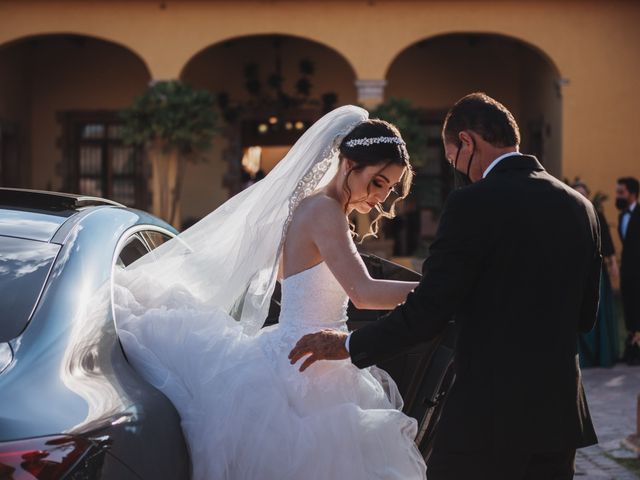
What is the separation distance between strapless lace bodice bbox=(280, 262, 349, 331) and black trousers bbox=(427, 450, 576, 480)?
35.1 inches

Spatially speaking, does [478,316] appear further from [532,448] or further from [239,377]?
[239,377]

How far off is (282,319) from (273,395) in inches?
16.3

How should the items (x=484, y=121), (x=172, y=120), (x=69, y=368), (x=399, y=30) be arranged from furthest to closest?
(x=399, y=30)
(x=172, y=120)
(x=484, y=121)
(x=69, y=368)

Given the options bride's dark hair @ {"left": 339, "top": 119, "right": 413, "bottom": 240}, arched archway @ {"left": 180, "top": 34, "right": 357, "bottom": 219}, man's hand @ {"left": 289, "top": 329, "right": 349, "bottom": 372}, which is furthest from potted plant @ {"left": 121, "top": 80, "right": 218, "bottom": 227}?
man's hand @ {"left": 289, "top": 329, "right": 349, "bottom": 372}

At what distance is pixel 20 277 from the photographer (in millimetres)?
3006

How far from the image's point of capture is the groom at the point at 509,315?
2.83 metres

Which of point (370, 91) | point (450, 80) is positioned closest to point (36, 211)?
point (370, 91)

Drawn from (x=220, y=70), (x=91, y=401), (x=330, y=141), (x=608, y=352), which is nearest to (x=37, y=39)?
(x=220, y=70)

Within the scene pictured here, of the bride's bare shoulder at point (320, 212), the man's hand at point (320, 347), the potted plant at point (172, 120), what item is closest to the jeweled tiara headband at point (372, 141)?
the bride's bare shoulder at point (320, 212)

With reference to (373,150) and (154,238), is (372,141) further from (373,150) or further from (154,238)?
(154,238)

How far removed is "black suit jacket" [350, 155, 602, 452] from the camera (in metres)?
2.82

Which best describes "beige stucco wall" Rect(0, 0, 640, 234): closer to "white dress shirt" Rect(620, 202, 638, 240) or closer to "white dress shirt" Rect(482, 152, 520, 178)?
"white dress shirt" Rect(620, 202, 638, 240)

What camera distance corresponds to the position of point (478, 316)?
2.86 m

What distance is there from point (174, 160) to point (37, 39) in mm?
4198
